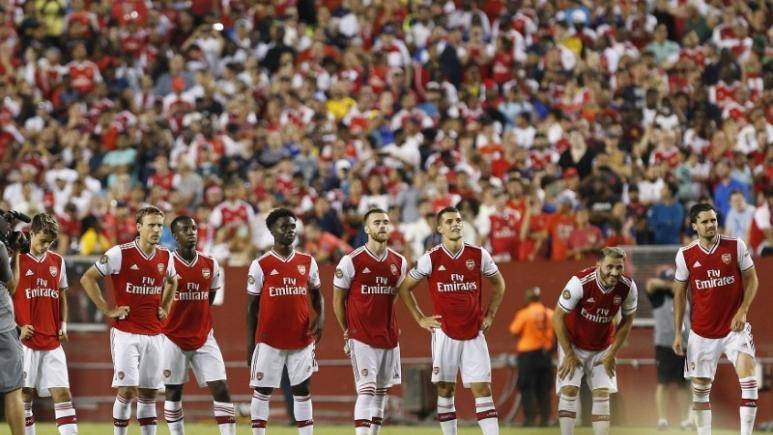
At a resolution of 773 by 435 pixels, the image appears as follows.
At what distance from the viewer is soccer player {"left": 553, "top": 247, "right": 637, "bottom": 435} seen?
15.4 metres

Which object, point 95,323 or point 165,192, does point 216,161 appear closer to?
point 165,192

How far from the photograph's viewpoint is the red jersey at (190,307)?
51.9 ft

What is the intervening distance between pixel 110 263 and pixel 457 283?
3.50 m

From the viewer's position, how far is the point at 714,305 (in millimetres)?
15805

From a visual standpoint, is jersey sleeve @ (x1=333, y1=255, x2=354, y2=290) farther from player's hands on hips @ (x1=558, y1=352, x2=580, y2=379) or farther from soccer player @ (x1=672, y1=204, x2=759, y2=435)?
soccer player @ (x1=672, y1=204, x2=759, y2=435)

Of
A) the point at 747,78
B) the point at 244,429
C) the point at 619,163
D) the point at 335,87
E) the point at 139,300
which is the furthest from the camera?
the point at 335,87

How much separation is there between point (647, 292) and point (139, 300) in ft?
27.2

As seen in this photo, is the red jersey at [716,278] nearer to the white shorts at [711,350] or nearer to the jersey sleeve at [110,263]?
the white shorts at [711,350]

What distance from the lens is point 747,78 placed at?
24656 mm

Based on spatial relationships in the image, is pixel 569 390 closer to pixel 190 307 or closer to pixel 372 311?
pixel 372 311

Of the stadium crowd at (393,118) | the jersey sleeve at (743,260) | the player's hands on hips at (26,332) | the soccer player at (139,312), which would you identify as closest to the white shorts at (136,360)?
the soccer player at (139,312)

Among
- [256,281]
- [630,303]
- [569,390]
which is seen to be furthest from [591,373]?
[256,281]

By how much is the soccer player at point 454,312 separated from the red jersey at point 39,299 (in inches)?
143

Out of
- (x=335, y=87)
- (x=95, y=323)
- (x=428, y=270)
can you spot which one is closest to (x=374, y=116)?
(x=335, y=87)
